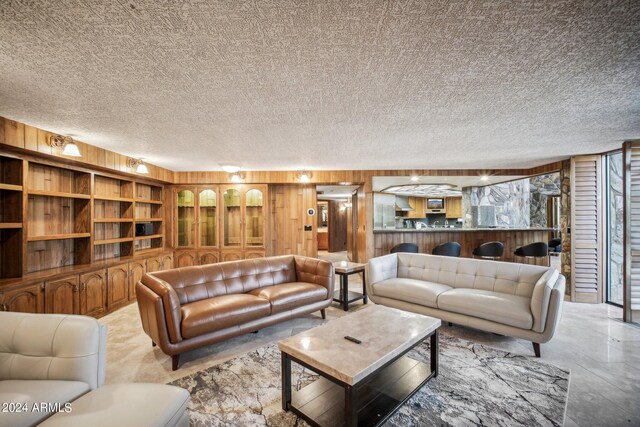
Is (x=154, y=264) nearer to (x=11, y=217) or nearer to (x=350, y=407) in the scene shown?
(x=11, y=217)

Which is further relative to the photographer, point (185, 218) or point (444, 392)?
point (185, 218)

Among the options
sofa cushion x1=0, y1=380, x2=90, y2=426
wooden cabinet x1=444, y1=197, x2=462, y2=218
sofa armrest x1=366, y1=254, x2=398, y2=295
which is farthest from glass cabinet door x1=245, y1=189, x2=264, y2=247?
wooden cabinet x1=444, y1=197, x2=462, y2=218

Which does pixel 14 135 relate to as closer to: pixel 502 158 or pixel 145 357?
pixel 145 357

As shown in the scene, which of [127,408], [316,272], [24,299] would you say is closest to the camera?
[127,408]

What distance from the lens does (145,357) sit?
8.65ft

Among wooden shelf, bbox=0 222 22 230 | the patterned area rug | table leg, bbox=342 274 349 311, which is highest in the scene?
wooden shelf, bbox=0 222 22 230

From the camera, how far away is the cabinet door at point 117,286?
3879 millimetres

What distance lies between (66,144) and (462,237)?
723 cm

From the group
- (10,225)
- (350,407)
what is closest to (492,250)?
(350,407)

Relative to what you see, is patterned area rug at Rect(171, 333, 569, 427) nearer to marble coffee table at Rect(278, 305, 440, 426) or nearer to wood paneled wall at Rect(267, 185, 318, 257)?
marble coffee table at Rect(278, 305, 440, 426)

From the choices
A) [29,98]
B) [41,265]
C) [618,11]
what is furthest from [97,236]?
[618,11]

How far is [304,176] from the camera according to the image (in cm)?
552

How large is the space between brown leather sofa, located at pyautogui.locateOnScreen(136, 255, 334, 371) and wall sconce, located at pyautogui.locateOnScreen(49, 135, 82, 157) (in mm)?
1727

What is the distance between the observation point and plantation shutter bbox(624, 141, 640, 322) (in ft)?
11.2
